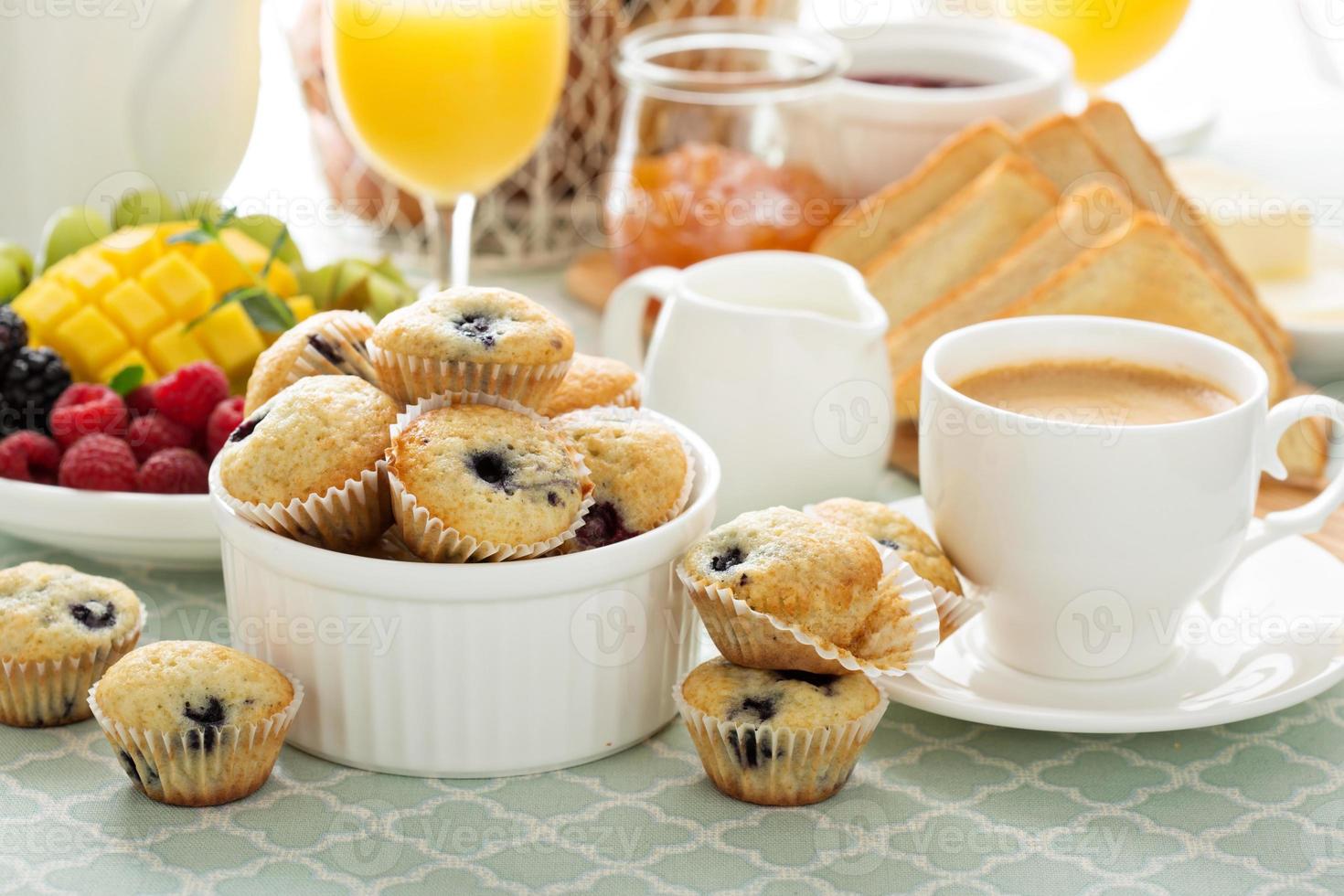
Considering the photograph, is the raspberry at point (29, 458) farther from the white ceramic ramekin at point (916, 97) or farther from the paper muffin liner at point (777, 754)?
the white ceramic ramekin at point (916, 97)

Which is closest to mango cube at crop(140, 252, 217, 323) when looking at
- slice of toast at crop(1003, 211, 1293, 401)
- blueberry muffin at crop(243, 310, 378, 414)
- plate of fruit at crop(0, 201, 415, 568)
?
plate of fruit at crop(0, 201, 415, 568)

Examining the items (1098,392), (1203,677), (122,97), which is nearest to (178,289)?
(122,97)

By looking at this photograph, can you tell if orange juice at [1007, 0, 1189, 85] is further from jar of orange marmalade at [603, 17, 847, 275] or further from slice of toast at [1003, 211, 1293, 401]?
slice of toast at [1003, 211, 1293, 401]

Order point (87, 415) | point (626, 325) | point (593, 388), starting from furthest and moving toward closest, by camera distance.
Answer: point (626, 325) < point (87, 415) < point (593, 388)

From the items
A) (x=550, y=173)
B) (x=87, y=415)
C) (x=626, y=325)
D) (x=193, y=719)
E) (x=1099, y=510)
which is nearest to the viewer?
(x=193, y=719)

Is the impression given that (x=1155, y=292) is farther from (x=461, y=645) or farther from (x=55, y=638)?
(x=55, y=638)

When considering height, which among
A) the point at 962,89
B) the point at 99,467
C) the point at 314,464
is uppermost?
the point at 962,89

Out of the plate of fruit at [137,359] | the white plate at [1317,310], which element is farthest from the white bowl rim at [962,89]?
the plate of fruit at [137,359]

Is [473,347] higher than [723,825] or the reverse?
higher
